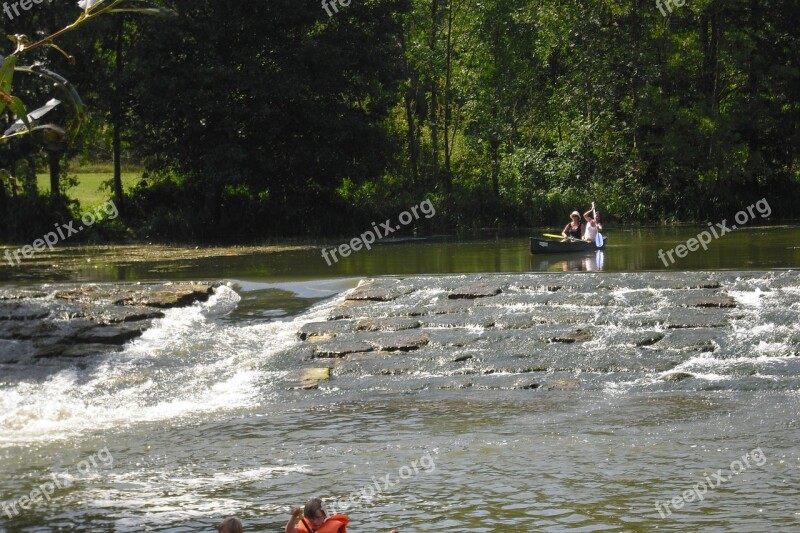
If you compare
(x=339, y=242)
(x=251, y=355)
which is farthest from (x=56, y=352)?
(x=339, y=242)

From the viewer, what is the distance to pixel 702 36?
40.7 metres

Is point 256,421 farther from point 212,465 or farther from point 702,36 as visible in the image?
point 702,36

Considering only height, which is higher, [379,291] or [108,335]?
[379,291]

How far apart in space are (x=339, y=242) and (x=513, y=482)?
21790 mm

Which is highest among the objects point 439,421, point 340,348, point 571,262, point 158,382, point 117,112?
point 117,112

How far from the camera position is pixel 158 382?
14.4 meters

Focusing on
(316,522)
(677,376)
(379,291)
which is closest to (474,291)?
(379,291)
